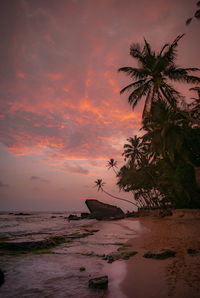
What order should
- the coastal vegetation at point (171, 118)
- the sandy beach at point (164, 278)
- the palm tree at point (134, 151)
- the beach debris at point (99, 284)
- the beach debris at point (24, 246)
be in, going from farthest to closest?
the palm tree at point (134, 151), the coastal vegetation at point (171, 118), the beach debris at point (24, 246), the beach debris at point (99, 284), the sandy beach at point (164, 278)

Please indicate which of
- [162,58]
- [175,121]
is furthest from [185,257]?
[175,121]

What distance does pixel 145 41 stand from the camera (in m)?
15.3

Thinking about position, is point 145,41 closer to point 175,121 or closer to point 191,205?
point 175,121

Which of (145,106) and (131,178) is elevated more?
(145,106)

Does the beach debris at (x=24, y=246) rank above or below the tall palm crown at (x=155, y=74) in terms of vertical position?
below

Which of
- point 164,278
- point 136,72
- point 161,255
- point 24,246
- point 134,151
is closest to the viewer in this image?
point 164,278

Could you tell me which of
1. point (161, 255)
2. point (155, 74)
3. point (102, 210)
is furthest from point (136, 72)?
point (102, 210)

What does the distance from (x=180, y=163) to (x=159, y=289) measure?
1777 centimetres

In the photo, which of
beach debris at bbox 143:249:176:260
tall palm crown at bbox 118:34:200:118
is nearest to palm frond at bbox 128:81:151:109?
tall palm crown at bbox 118:34:200:118

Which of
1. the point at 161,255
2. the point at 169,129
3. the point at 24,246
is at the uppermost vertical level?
the point at 169,129

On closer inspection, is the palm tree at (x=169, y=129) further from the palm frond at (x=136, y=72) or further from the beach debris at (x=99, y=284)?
the beach debris at (x=99, y=284)

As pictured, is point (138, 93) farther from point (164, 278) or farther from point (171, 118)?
point (164, 278)

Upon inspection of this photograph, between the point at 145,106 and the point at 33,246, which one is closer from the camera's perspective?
the point at 33,246

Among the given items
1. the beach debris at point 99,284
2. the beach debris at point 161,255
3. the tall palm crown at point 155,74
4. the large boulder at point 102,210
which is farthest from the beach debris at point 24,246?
the large boulder at point 102,210
